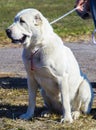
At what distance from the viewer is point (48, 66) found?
6.21 metres

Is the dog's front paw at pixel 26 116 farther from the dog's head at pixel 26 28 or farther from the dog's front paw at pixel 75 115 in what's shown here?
the dog's head at pixel 26 28

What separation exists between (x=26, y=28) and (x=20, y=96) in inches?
88.2

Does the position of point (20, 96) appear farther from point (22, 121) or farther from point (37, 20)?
A: point (37, 20)

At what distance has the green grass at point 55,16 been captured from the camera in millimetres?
15005

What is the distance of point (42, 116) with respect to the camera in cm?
674

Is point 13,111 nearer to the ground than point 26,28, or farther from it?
nearer to the ground

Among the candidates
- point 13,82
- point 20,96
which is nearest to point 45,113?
point 20,96

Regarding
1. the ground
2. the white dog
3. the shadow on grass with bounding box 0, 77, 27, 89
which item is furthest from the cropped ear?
the shadow on grass with bounding box 0, 77, 27, 89

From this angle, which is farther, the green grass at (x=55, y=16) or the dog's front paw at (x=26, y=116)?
the green grass at (x=55, y=16)

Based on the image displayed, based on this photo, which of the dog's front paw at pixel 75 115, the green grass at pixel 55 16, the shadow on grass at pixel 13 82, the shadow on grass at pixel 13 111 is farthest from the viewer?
the green grass at pixel 55 16

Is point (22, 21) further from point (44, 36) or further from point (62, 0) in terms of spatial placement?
point (62, 0)

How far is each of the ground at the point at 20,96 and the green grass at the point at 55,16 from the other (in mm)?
1866

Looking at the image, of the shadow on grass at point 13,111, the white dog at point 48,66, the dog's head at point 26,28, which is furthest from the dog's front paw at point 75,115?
the dog's head at point 26,28

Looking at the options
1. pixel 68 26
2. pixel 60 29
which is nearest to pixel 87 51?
pixel 60 29
